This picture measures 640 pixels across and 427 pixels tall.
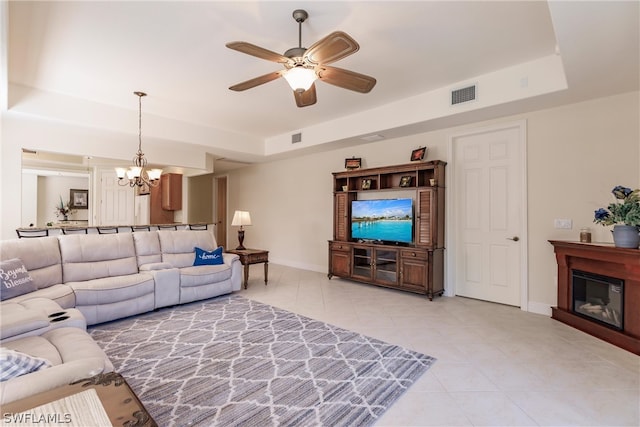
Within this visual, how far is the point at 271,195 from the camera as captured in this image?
731cm

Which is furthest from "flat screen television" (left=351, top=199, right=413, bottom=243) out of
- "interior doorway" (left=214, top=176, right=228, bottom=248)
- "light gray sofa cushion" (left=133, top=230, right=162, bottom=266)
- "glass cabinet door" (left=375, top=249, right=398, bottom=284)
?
"interior doorway" (left=214, top=176, right=228, bottom=248)

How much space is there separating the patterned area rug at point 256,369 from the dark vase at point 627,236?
2.07 metres

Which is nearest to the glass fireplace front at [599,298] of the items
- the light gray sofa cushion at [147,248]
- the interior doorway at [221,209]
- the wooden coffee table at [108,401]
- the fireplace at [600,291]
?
the fireplace at [600,291]

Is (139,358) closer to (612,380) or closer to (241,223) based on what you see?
(241,223)

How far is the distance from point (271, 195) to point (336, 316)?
4.28 meters

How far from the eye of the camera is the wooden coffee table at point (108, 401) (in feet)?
3.57

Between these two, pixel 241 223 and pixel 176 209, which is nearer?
pixel 241 223

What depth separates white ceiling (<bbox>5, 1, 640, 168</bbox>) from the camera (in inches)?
92.4

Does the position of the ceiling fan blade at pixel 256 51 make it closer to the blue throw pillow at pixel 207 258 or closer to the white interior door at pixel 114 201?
the blue throw pillow at pixel 207 258

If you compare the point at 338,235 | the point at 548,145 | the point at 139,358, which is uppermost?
A: the point at 548,145

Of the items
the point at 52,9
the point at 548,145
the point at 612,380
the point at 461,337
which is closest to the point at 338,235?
the point at 461,337

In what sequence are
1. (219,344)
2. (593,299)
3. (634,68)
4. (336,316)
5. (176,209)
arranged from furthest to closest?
(176,209), (336,316), (593,299), (219,344), (634,68)

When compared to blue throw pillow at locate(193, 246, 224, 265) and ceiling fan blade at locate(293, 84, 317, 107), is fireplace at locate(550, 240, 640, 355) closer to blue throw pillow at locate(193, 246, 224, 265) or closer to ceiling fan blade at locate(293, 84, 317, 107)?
ceiling fan blade at locate(293, 84, 317, 107)

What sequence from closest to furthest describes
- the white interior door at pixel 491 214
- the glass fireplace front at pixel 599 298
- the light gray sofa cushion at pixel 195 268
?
the glass fireplace front at pixel 599 298
the white interior door at pixel 491 214
the light gray sofa cushion at pixel 195 268
